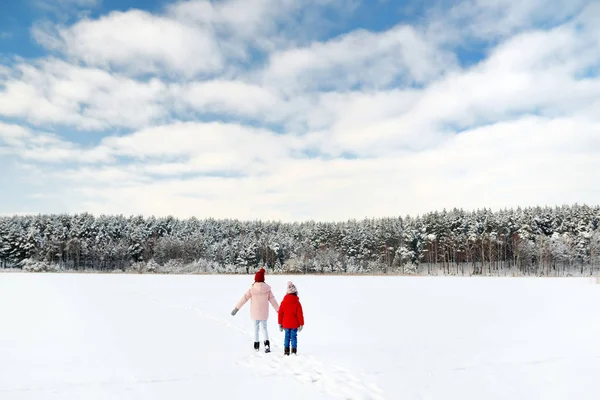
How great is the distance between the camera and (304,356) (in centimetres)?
1059

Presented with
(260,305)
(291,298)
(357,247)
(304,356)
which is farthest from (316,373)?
(357,247)

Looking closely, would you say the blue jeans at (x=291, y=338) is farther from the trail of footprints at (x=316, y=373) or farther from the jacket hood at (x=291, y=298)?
the jacket hood at (x=291, y=298)

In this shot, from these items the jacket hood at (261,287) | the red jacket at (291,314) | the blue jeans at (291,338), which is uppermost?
the jacket hood at (261,287)

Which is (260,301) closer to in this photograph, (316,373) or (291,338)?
(291,338)

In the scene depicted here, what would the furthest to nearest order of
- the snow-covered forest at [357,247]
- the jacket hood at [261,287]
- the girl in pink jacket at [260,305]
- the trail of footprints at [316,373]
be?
the snow-covered forest at [357,247], the jacket hood at [261,287], the girl in pink jacket at [260,305], the trail of footprints at [316,373]

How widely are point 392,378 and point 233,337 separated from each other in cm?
592

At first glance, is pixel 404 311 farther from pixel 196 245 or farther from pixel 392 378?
pixel 196 245

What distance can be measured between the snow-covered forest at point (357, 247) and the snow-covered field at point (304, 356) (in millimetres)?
69091

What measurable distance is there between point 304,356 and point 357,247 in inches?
3550

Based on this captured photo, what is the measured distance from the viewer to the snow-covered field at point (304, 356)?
796 cm

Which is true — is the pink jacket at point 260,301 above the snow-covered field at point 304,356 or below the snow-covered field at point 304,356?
above

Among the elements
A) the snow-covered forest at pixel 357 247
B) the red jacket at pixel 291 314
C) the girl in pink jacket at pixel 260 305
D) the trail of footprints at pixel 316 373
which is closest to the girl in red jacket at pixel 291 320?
the red jacket at pixel 291 314

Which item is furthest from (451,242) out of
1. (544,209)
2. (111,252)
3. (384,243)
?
(111,252)

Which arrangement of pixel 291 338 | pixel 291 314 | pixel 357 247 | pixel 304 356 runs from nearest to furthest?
pixel 304 356 < pixel 291 314 < pixel 291 338 < pixel 357 247
